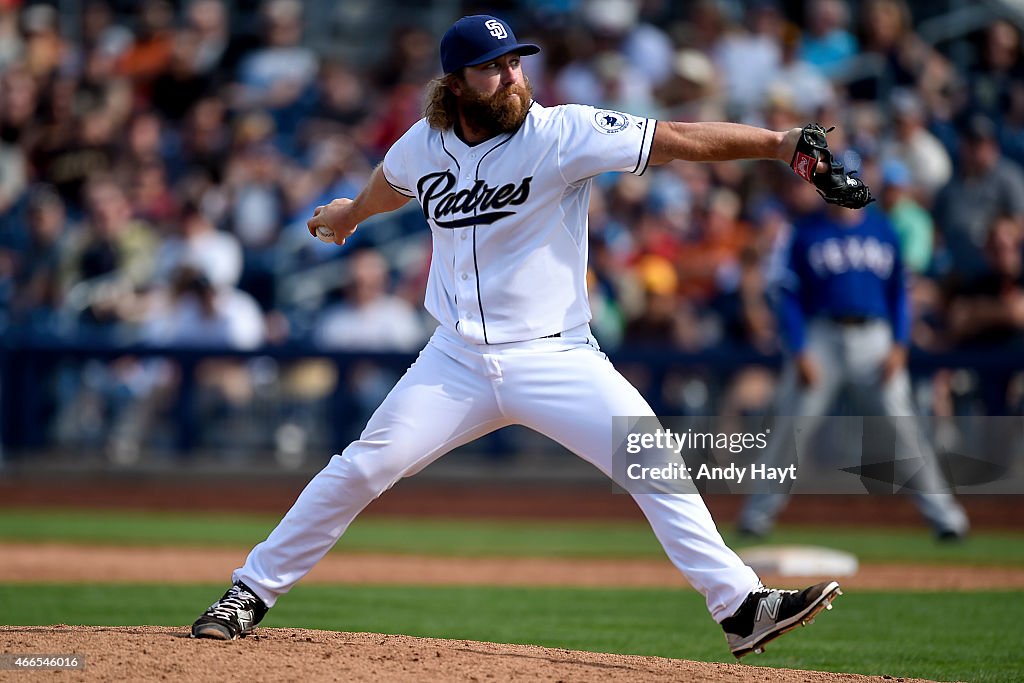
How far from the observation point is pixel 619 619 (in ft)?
23.6

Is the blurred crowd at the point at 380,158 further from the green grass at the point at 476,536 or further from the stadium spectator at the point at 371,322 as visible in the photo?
the green grass at the point at 476,536

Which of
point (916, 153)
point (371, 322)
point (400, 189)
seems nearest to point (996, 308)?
point (916, 153)

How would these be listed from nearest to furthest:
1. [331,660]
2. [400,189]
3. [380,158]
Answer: [331,660] < [400,189] < [380,158]

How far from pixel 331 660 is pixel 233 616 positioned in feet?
1.68

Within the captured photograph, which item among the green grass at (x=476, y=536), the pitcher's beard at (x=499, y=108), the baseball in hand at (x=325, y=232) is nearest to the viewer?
the pitcher's beard at (x=499, y=108)

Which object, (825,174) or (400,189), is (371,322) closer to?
(400,189)

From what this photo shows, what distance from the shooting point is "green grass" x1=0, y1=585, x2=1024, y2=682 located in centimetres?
602

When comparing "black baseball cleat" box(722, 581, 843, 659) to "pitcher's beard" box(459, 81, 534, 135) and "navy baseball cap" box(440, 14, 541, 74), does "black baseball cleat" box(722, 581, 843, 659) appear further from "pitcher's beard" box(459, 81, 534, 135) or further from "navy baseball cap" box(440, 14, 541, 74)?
"navy baseball cap" box(440, 14, 541, 74)

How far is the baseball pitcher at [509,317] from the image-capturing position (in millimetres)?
4910

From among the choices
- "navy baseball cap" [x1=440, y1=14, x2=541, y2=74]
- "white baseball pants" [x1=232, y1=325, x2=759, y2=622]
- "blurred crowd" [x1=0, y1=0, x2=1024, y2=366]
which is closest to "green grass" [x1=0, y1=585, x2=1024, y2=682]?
"white baseball pants" [x1=232, y1=325, x2=759, y2=622]

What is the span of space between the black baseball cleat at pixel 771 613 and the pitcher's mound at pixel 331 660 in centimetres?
16

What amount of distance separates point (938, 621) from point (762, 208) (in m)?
7.03

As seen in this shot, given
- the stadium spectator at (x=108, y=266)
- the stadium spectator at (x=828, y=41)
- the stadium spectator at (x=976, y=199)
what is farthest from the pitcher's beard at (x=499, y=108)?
the stadium spectator at (x=828, y=41)

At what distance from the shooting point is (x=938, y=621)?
7.07 meters
